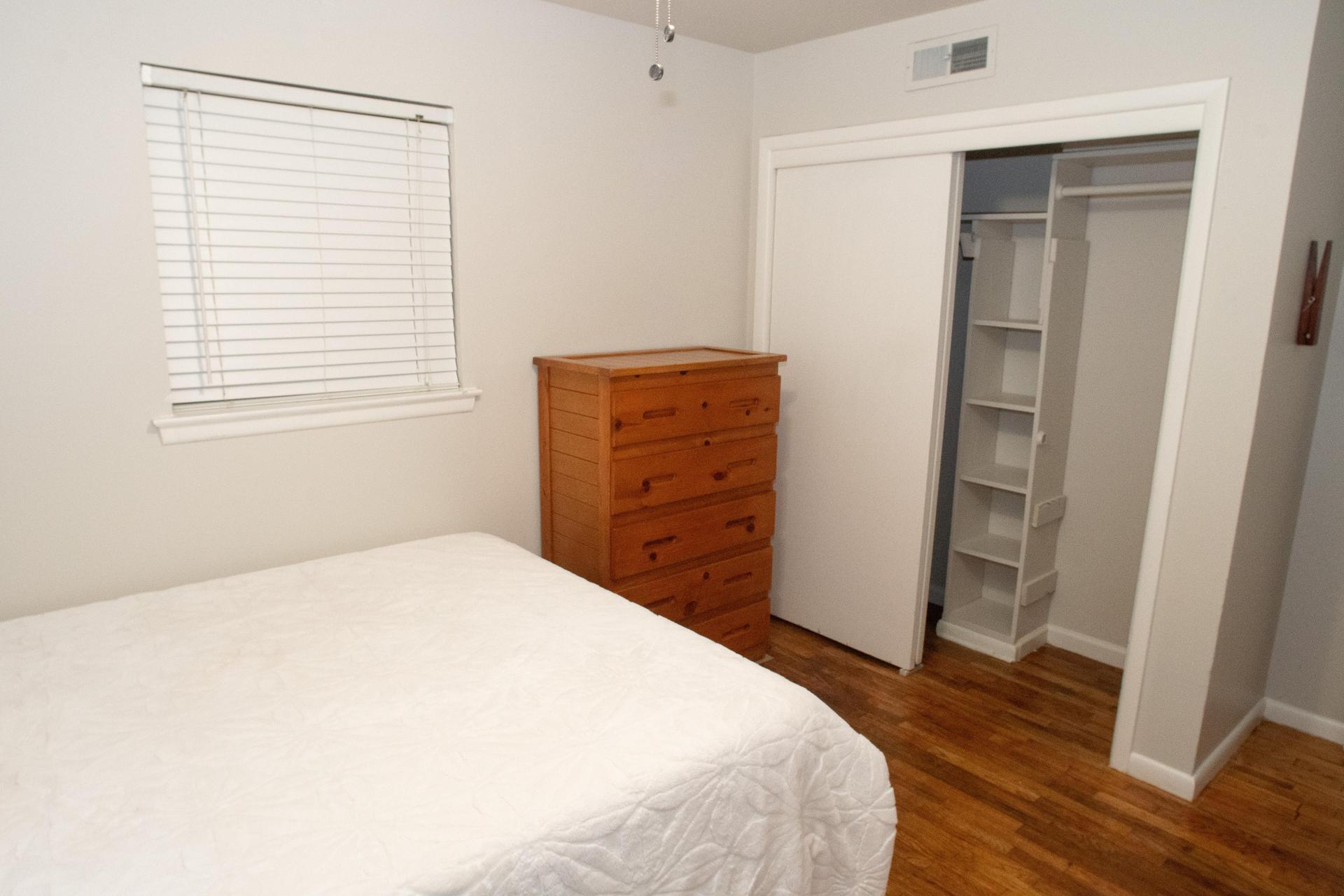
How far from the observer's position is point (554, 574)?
230cm

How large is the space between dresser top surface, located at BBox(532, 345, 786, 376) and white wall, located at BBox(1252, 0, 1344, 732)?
150 centimetres

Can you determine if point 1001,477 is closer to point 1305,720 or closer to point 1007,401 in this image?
point 1007,401

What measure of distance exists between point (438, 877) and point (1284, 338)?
2.44 metres

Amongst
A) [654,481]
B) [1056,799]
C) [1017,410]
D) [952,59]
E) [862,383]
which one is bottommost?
[1056,799]

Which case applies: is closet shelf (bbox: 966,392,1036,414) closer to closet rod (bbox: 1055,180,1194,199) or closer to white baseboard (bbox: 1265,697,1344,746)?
closet rod (bbox: 1055,180,1194,199)

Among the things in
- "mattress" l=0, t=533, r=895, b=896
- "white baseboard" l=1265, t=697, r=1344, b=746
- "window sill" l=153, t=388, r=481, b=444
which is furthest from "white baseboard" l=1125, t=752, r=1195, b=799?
"window sill" l=153, t=388, r=481, b=444

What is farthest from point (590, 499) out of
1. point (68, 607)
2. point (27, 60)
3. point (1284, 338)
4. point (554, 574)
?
point (1284, 338)

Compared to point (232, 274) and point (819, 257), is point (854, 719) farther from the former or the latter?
point (232, 274)

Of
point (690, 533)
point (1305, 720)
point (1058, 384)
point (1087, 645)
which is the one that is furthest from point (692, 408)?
point (1305, 720)

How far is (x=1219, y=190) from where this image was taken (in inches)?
87.8

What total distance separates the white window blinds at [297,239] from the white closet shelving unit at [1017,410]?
2.10m

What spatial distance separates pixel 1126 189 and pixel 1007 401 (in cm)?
87

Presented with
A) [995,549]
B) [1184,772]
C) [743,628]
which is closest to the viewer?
[1184,772]

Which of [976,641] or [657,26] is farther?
[976,641]
